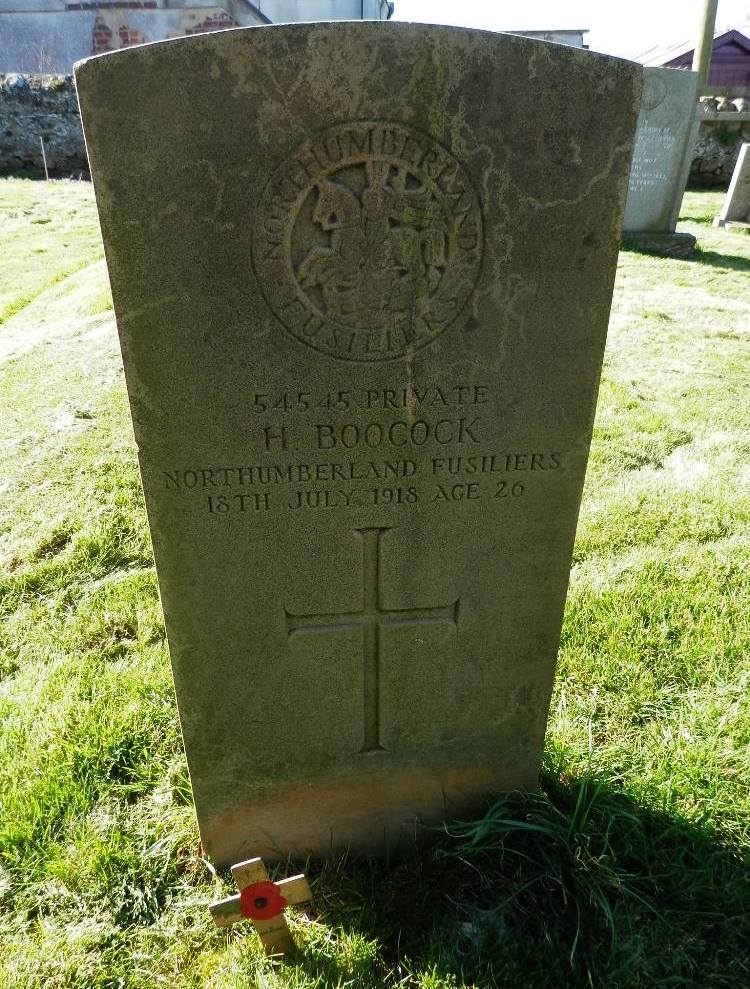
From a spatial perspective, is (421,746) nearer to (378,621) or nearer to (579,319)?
(378,621)

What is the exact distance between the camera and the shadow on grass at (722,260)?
930 cm

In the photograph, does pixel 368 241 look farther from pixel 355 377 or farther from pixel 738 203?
pixel 738 203

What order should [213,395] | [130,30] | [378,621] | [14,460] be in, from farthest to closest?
[130,30], [14,460], [378,621], [213,395]

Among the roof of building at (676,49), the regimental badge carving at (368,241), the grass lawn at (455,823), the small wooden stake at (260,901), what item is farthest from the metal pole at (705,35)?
the small wooden stake at (260,901)

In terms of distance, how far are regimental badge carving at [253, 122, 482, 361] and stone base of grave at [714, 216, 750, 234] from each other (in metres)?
12.3

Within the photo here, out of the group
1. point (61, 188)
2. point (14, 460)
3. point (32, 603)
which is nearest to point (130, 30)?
point (61, 188)

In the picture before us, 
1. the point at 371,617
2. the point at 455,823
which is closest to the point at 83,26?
the point at 371,617

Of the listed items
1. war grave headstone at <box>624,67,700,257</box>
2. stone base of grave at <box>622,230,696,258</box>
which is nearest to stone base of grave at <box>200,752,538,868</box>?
war grave headstone at <box>624,67,700,257</box>

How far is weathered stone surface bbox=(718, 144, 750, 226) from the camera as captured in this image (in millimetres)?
11553

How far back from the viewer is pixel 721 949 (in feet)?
6.30

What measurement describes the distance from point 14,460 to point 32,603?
143 cm

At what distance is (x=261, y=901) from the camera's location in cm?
183

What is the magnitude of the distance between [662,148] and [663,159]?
14 centimetres

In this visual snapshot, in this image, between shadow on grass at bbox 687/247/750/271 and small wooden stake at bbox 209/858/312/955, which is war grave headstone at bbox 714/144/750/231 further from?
small wooden stake at bbox 209/858/312/955
